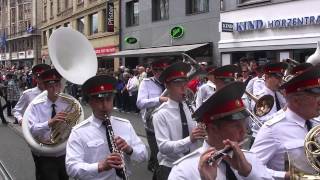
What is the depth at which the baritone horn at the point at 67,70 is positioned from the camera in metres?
5.86

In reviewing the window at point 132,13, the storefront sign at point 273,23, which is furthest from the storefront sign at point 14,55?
the storefront sign at point 273,23

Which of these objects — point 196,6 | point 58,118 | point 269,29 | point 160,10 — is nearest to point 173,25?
point 196,6

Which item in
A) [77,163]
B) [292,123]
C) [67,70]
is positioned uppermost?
[67,70]

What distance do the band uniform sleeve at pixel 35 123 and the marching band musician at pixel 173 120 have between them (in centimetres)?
140

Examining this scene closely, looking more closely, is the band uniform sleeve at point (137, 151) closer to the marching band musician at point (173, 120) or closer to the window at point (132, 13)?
the marching band musician at point (173, 120)

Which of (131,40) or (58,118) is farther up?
(131,40)

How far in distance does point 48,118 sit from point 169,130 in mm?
1694

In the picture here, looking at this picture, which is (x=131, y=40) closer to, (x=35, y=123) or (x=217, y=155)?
(x=35, y=123)

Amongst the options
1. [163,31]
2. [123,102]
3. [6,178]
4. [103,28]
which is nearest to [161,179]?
[6,178]

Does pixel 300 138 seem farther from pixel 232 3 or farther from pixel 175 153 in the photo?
pixel 232 3

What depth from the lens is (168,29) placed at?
26.4 meters

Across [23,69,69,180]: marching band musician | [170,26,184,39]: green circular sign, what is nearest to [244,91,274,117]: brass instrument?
[23,69,69,180]: marching band musician

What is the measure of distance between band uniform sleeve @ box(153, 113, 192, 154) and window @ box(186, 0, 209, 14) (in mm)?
18225

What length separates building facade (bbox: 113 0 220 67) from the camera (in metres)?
22.6
